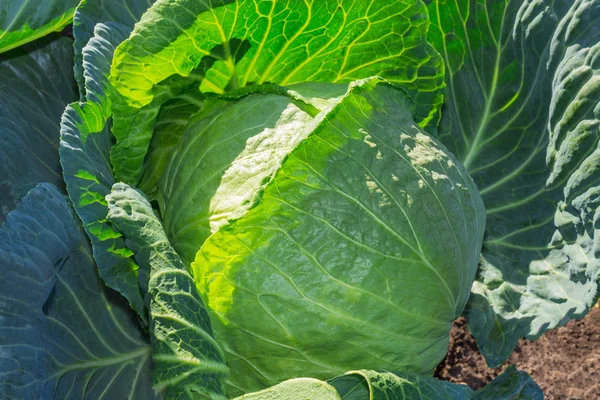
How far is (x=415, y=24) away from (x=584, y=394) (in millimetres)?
1825

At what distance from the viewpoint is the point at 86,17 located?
7.39ft

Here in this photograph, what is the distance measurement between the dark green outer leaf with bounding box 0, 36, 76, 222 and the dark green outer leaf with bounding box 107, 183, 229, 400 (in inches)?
23.5

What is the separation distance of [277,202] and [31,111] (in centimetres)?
118

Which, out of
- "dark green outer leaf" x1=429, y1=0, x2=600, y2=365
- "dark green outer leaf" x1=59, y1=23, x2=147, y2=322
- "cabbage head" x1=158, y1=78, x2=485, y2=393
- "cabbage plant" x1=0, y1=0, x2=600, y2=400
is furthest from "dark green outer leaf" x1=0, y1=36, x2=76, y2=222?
"dark green outer leaf" x1=429, y1=0, x2=600, y2=365

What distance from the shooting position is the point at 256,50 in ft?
6.82

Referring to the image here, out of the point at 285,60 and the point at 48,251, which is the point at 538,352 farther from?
the point at 48,251

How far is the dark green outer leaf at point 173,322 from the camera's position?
162 cm

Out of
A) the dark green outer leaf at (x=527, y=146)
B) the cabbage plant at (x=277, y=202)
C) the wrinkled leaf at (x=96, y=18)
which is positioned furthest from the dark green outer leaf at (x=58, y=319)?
the dark green outer leaf at (x=527, y=146)

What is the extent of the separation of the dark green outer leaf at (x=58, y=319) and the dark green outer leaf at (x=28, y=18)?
1.83 feet

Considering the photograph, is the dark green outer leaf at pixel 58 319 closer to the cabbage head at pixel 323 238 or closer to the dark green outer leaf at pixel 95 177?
the dark green outer leaf at pixel 95 177

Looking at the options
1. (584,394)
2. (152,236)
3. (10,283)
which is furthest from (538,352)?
(10,283)

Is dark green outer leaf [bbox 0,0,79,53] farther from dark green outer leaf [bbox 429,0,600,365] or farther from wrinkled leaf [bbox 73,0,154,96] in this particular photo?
dark green outer leaf [bbox 429,0,600,365]

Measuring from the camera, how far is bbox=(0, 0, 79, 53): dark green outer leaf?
2057 mm

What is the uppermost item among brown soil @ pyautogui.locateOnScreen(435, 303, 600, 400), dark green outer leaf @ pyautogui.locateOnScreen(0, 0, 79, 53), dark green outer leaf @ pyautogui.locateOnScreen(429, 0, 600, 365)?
dark green outer leaf @ pyautogui.locateOnScreen(0, 0, 79, 53)
